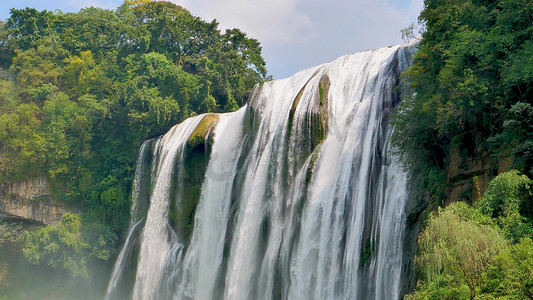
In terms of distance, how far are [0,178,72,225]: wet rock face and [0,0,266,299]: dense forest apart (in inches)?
21.7

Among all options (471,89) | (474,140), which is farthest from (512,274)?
(474,140)

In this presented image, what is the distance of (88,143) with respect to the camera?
3400 centimetres

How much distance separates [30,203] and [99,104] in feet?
22.0

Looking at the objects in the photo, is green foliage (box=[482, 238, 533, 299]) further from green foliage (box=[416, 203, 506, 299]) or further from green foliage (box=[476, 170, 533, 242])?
green foliage (box=[476, 170, 533, 242])

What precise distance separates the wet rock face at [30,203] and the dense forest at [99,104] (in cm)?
55

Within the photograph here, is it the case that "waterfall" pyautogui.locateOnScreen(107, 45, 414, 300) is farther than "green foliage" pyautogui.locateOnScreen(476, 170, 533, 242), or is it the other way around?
"waterfall" pyautogui.locateOnScreen(107, 45, 414, 300)

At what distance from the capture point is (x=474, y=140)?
13578 millimetres

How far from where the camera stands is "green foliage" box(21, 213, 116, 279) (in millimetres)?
30453

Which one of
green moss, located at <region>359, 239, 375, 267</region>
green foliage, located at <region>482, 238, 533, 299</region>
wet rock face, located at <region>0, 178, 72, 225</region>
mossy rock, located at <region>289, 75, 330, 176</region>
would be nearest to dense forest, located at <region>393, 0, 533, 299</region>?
green foliage, located at <region>482, 238, 533, 299</region>

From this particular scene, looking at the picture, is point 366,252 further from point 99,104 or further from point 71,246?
point 99,104

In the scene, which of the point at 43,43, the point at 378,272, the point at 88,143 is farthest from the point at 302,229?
the point at 43,43

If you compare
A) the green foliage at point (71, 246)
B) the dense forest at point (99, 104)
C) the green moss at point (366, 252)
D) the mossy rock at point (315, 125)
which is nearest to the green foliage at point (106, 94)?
the dense forest at point (99, 104)

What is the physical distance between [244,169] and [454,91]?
11.5m

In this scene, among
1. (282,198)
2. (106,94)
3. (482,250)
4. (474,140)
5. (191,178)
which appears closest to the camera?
(482,250)
